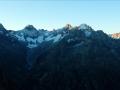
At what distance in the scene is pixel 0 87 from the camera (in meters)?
195
